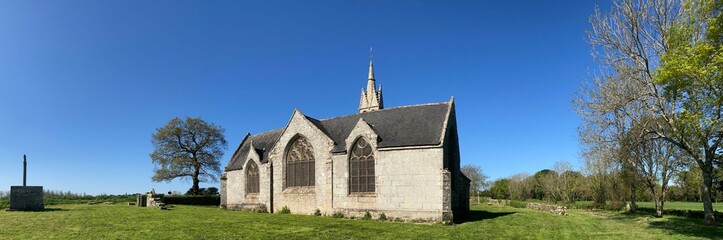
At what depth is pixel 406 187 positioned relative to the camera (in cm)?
2217

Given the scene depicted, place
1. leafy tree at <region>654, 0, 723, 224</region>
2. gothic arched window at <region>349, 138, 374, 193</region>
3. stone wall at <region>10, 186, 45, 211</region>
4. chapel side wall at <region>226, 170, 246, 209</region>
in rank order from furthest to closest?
chapel side wall at <region>226, 170, 246, 209</region>, stone wall at <region>10, 186, 45, 211</region>, gothic arched window at <region>349, 138, 374, 193</region>, leafy tree at <region>654, 0, 723, 224</region>

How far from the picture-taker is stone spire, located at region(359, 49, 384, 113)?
52.8 meters

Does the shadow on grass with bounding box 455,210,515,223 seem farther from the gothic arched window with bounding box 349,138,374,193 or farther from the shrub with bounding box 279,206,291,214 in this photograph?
the shrub with bounding box 279,206,291,214

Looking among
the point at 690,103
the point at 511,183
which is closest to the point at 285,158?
the point at 690,103

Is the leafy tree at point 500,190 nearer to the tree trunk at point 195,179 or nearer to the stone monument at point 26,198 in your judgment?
the tree trunk at point 195,179

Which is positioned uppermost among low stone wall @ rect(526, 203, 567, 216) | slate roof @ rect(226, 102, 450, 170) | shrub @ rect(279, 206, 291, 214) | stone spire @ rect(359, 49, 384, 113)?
stone spire @ rect(359, 49, 384, 113)

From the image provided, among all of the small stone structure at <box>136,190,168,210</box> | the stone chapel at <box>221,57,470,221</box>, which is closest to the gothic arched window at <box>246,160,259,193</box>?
the stone chapel at <box>221,57,470,221</box>

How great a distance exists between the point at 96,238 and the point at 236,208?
18.8 meters

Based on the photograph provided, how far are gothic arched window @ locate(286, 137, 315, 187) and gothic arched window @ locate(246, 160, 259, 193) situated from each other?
13.0ft

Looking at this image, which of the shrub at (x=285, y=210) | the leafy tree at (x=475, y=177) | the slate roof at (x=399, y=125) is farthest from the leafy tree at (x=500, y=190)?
the shrub at (x=285, y=210)

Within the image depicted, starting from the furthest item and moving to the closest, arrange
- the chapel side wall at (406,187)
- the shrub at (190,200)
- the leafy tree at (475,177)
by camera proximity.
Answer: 1. the leafy tree at (475,177)
2. the shrub at (190,200)
3. the chapel side wall at (406,187)

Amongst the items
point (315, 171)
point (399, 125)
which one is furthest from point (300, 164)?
point (399, 125)

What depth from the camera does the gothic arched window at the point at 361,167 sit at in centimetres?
2384

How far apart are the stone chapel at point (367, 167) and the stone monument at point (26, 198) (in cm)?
1350
